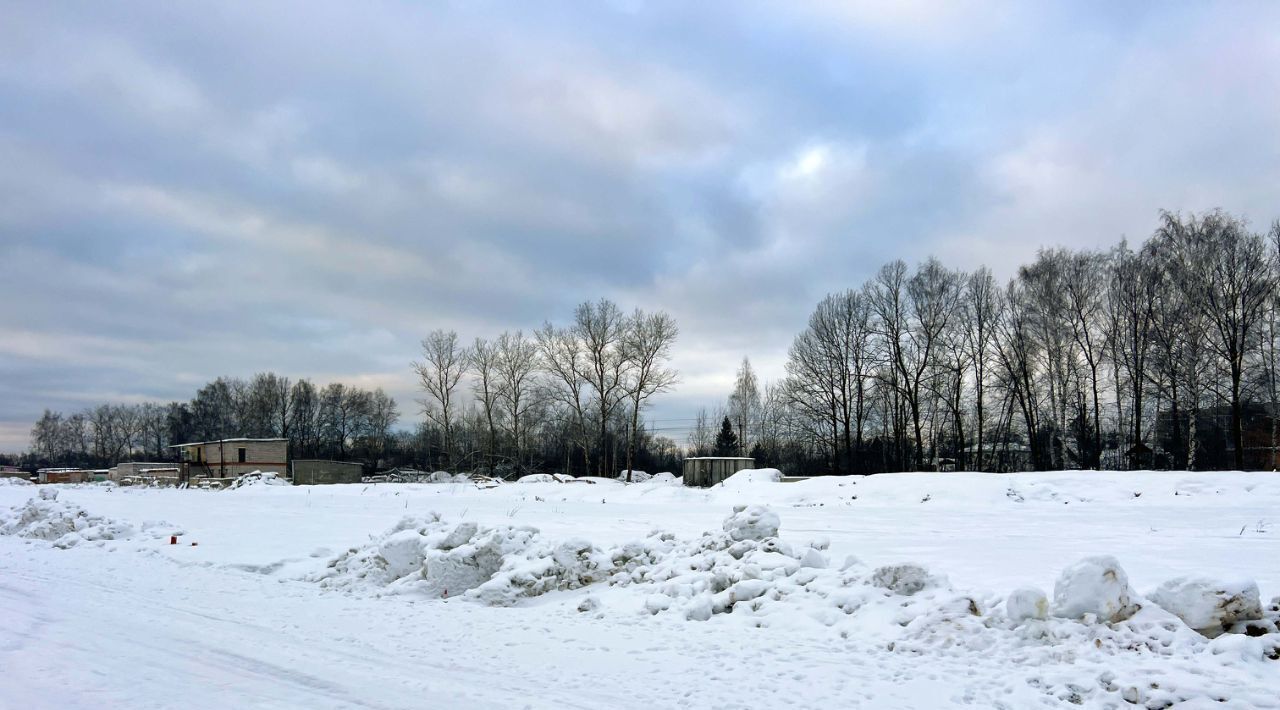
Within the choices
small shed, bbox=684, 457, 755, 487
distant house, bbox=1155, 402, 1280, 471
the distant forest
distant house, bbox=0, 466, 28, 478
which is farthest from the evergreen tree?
distant house, bbox=0, 466, 28, 478

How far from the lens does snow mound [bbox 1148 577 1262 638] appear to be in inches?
239

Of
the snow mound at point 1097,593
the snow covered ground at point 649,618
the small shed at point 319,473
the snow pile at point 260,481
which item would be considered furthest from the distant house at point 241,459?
the snow mound at point 1097,593

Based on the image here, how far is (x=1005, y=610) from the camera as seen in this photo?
6.81 meters

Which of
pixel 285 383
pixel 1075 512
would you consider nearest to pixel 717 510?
pixel 1075 512

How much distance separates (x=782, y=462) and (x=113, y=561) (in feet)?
209

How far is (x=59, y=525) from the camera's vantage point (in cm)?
1708

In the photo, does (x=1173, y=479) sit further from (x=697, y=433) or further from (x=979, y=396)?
(x=697, y=433)

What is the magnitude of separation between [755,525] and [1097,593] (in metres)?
4.54

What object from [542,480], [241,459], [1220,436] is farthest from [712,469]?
[241,459]

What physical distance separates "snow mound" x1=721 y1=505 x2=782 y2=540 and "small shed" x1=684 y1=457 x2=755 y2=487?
26.1 meters

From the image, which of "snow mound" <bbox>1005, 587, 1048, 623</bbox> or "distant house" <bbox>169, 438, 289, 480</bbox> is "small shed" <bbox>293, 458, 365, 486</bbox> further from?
"snow mound" <bbox>1005, 587, 1048, 623</bbox>

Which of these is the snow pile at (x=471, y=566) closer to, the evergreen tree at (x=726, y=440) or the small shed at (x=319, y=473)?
the small shed at (x=319, y=473)

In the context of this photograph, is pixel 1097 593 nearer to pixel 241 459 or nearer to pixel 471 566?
pixel 471 566

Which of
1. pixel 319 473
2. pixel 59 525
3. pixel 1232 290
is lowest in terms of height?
pixel 319 473
